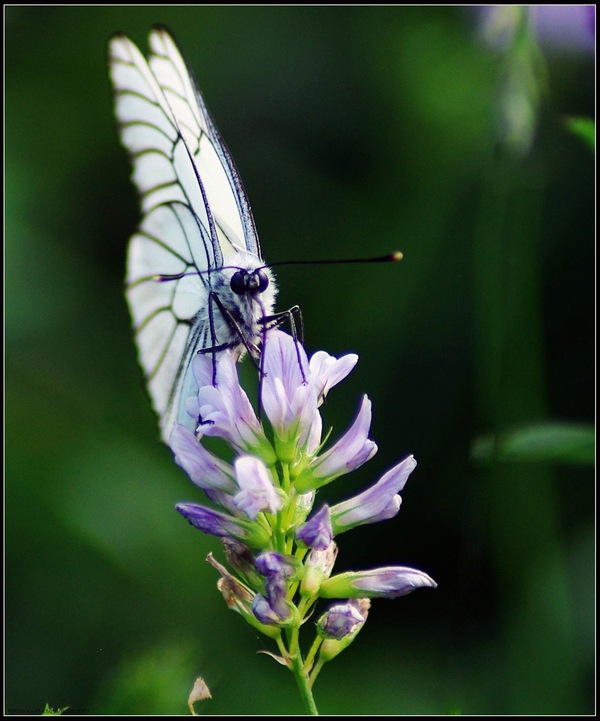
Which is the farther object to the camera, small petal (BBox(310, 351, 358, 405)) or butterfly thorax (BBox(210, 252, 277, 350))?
butterfly thorax (BBox(210, 252, 277, 350))

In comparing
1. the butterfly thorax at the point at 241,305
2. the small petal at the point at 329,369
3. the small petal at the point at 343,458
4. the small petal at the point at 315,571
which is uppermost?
the butterfly thorax at the point at 241,305

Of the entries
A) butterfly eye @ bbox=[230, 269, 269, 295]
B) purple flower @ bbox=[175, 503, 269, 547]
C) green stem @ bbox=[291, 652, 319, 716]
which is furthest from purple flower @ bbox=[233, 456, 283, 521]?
butterfly eye @ bbox=[230, 269, 269, 295]

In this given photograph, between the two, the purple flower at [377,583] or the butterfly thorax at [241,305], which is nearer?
the purple flower at [377,583]

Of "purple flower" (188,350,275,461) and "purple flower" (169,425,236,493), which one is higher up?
"purple flower" (188,350,275,461)

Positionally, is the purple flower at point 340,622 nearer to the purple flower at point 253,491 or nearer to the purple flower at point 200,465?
the purple flower at point 253,491

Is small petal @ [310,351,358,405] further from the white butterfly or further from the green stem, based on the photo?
the green stem

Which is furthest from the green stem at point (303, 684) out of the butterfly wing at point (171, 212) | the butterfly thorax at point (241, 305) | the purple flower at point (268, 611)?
the butterfly wing at point (171, 212)
